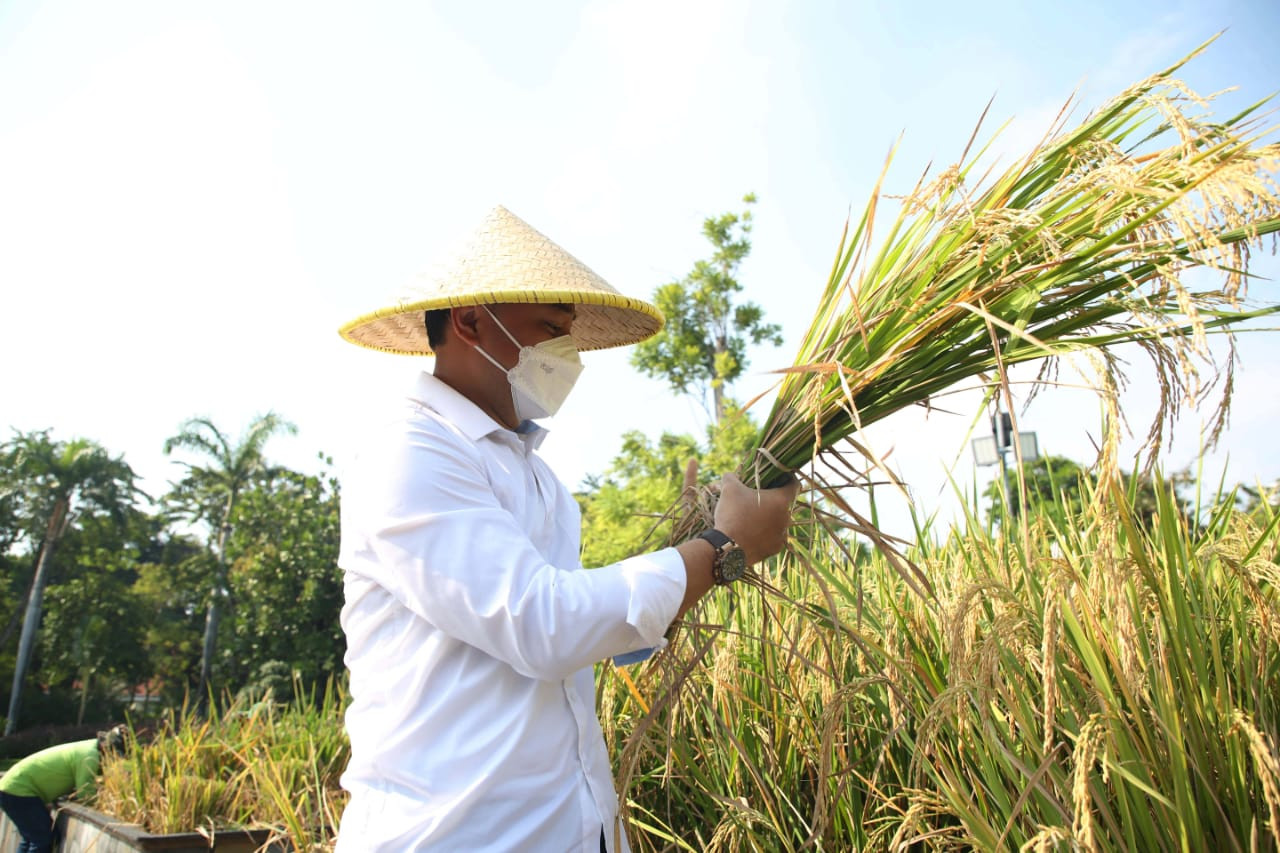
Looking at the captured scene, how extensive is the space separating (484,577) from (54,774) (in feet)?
21.1

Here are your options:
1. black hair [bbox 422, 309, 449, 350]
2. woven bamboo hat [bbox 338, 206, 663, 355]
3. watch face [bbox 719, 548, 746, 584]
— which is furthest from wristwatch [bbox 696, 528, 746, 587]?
black hair [bbox 422, 309, 449, 350]

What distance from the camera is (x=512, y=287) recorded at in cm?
189

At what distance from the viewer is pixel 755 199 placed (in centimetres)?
1376

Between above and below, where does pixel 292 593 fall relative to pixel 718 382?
below

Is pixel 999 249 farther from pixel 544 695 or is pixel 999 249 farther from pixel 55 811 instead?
pixel 55 811

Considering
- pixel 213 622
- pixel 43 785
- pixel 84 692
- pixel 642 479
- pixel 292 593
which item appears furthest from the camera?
pixel 84 692

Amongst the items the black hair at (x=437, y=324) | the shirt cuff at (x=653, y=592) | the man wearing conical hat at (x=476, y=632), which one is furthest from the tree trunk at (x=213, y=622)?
the shirt cuff at (x=653, y=592)

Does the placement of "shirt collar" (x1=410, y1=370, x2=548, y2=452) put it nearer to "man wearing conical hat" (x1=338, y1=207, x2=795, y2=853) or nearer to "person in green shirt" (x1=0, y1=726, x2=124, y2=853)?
"man wearing conical hat" (x1=338, y1=207, x2=795, y2=853)

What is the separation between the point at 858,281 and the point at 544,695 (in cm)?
106

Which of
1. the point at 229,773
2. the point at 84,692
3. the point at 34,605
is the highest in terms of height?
the point at 229,773

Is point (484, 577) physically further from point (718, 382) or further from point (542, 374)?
point (718, 382)

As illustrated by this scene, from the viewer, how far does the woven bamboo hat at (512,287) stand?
1.89 meters

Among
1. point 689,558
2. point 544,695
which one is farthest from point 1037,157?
point 544,695

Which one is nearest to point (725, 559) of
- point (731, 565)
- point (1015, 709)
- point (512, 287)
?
point (731, 565)
